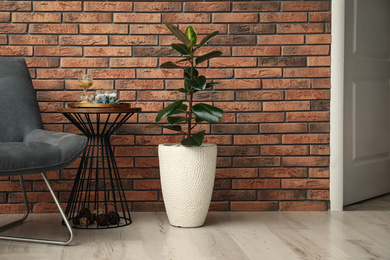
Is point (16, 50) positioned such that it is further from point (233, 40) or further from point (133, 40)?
point (233, 40)

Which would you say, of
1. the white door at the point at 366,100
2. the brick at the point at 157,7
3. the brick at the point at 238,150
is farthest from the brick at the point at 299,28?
the brick at the point at 238,150

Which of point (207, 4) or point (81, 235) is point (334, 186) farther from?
point (81, 235)

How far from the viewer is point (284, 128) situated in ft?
9.96

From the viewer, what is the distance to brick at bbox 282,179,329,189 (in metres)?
3.05

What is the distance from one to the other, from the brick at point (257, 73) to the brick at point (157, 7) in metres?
0.50

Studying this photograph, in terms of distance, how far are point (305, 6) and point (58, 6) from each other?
1423 mm

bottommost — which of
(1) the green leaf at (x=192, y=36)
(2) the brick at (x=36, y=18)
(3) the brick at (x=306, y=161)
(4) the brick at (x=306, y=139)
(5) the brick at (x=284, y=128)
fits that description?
(3) the brick at (x=306, y=161)

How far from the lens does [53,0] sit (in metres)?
2.94

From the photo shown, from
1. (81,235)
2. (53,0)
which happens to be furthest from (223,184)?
(53,0)

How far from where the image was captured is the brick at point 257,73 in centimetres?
301

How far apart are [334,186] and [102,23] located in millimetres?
Answer: 1650

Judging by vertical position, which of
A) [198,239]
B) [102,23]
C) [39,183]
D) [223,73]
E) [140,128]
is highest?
[102,23]

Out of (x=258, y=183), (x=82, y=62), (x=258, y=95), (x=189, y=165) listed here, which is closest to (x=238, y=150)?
(x=258, y=183)

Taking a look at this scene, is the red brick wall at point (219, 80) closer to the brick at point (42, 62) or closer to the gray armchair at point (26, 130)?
the brick at point (42, 62)
